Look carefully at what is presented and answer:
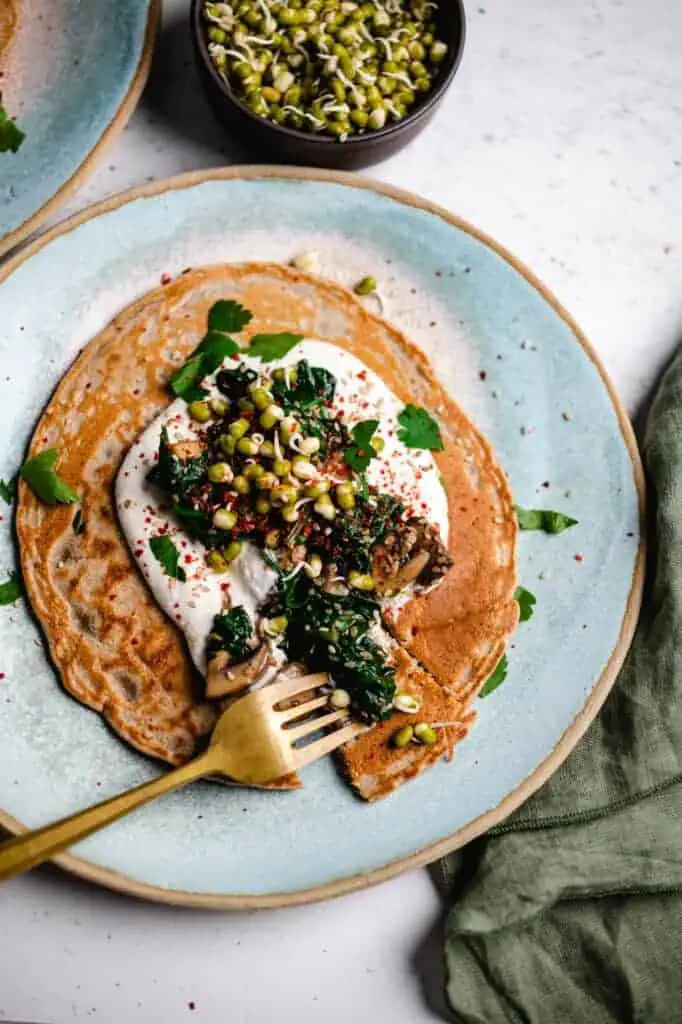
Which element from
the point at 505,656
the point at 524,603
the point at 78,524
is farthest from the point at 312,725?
the point at 78,524

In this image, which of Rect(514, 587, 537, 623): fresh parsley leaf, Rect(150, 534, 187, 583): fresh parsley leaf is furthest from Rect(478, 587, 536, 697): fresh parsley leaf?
Rect(150, 534, 187, 583): fresh parsley leaf

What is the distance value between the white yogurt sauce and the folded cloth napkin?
1.20m

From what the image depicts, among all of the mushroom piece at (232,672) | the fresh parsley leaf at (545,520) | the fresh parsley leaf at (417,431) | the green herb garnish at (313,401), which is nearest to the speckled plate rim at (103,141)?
the green herb garnish at (313,401)

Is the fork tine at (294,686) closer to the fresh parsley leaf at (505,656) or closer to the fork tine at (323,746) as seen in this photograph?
the fork tine at (323,746)

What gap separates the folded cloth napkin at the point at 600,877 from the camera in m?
4.91

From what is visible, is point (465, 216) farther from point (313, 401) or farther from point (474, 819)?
point (474, 819)

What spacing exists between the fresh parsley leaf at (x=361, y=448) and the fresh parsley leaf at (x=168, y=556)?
86cm

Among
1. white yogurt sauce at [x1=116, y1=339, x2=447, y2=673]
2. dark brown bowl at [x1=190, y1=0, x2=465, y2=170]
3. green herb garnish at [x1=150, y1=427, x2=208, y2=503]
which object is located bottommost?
white yogurt sauce at [x1=116, y1=339, x2=447, y2=673]

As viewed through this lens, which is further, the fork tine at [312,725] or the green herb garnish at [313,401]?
the green herb garnish at [313,401]

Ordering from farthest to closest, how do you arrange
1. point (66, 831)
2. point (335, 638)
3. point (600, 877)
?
1. point (600, 877)
2. point (335, 638)
3. point (66, 831)

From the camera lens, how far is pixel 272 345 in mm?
4930

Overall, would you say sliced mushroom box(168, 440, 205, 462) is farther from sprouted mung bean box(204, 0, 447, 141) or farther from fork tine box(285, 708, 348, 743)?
sprouted mung bean box(204, 0, 447, 141)

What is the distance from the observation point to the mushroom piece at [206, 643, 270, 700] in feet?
15.1

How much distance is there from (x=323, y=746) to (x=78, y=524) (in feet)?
4.87
